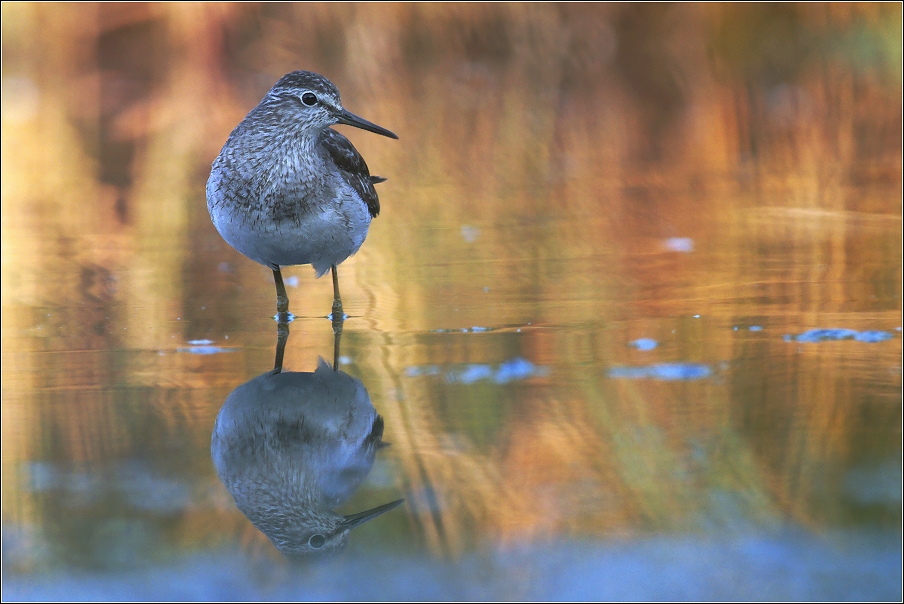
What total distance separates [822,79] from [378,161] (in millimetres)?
5441

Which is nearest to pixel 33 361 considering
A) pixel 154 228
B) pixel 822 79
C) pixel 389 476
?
pixel 389 476

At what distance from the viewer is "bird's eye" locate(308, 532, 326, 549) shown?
277cm

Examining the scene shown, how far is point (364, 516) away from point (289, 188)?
2.35 m

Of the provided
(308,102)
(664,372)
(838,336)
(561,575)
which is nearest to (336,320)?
(308,102)

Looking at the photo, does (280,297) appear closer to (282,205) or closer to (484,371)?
(282,205)

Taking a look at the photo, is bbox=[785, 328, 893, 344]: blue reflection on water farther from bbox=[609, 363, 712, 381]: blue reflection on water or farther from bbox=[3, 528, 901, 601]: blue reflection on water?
bbox=[3, 528, 901, 601]: blue reflection on water

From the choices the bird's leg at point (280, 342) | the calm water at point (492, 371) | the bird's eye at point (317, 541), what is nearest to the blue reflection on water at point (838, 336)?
the calm water at point (492, 371)

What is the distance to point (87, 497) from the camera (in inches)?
119

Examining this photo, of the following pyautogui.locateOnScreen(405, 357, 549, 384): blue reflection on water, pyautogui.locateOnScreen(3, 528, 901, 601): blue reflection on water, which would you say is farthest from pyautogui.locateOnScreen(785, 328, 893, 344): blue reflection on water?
pyautogui.locateOnScreen(3, 528, 901, 601): blue reflection on water

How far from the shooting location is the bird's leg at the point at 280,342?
13.7 feet

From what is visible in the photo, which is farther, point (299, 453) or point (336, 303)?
point (336, 303)

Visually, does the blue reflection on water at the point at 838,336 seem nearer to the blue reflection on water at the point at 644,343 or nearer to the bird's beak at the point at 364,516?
the blue reflection on water at the point at 644,343

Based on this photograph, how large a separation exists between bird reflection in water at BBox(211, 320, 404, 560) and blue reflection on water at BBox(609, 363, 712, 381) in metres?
0.94

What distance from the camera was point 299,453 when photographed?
328 cm
